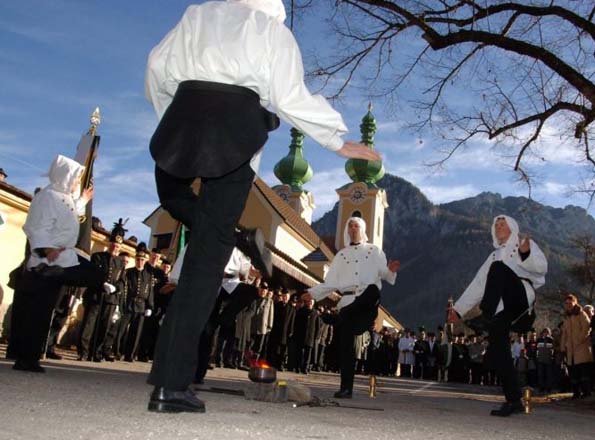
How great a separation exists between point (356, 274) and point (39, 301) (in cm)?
316

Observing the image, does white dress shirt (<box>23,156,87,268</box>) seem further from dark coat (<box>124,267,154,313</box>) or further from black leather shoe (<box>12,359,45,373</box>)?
dark coat (<box>124,267,154,313</box>)

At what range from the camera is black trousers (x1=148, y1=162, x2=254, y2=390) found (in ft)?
8.54

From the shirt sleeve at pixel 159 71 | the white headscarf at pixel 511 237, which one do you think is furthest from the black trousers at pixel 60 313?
the shirt sleeve at pixel 159 71

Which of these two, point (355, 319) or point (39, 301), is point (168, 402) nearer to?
point (39, 301)

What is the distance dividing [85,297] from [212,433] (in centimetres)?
938

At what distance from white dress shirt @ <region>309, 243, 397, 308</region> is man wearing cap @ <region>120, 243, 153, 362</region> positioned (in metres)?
6.00

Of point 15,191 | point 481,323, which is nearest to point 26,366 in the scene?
point 481,323

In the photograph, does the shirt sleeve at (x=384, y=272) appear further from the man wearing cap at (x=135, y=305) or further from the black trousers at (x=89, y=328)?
the man wearing cap at (x=135, y=305)

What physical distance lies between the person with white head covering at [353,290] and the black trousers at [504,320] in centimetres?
112

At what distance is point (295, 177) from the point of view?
6838 cm

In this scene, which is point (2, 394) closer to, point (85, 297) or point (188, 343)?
point (188, 343)

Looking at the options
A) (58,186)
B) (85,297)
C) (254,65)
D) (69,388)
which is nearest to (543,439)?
(254,65)

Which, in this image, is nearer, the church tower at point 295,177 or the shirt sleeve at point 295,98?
the shirt sleeve at point 295,98

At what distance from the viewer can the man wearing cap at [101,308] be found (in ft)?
33.1
